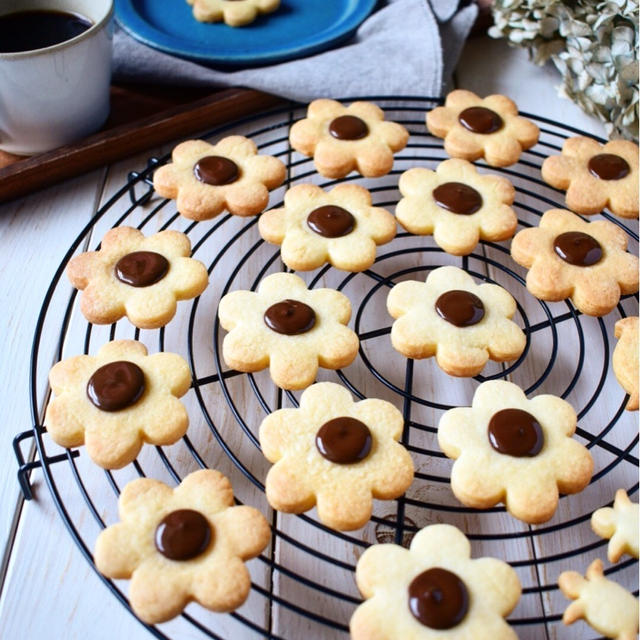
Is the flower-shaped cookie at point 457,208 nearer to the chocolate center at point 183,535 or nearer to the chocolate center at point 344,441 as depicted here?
the chocolate center at point 344,441

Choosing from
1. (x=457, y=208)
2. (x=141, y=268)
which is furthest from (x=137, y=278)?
(x=457, y=208)

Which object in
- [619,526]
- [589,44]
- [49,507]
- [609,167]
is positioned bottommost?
[49,507]

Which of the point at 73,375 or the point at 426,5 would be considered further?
the point at 426,5

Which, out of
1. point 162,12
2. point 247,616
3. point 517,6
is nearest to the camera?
point 247,616

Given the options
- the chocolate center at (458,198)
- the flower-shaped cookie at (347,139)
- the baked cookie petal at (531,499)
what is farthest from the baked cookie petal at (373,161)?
the baked cookie petal at (531,499)

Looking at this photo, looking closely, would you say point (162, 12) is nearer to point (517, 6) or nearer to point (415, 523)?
point (517, 6)

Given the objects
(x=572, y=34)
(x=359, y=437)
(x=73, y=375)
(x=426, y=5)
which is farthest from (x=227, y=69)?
(x=359, y=437)

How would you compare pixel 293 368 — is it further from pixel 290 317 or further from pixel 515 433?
pixel 515 433
